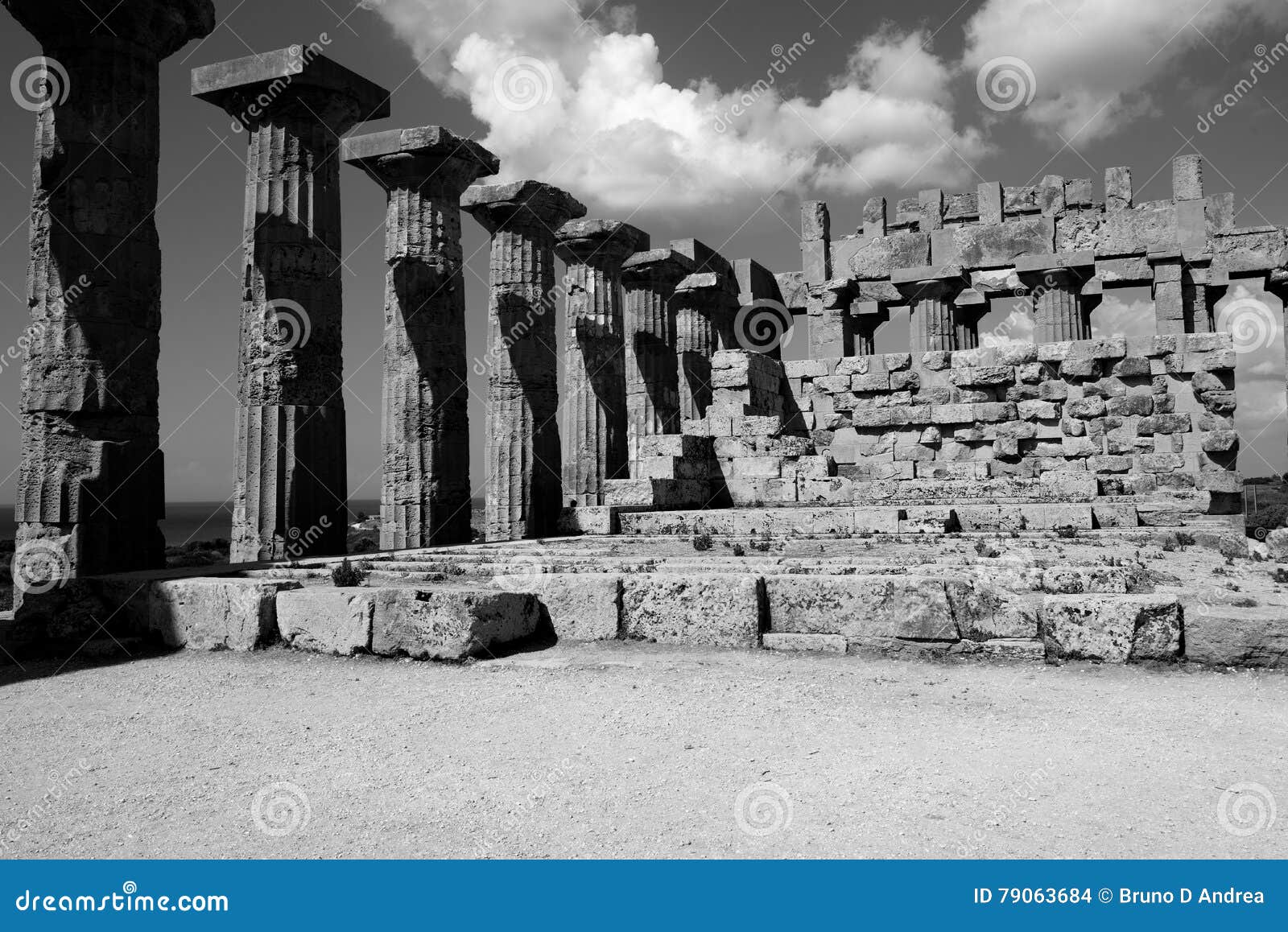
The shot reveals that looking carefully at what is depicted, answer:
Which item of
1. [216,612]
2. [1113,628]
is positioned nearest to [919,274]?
[1113,628]

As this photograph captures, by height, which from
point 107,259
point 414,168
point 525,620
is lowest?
point 525,620

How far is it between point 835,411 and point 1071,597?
424 inches

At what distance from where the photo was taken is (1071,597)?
602 centimetres

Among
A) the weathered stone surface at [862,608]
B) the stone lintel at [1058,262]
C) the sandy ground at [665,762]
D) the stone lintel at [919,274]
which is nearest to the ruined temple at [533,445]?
the weathered stone surface at [862,608]

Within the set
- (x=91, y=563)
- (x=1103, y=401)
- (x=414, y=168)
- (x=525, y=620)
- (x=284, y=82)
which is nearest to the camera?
(x=525, y=620)

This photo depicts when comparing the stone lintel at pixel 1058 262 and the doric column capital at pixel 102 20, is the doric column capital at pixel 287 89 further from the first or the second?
the stone lintel at pixel 1058 262

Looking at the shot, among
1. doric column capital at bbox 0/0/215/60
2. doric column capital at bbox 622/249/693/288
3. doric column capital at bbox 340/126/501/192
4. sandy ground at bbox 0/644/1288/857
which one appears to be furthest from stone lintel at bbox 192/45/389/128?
sandy ground at bbox 0/644/1288/857

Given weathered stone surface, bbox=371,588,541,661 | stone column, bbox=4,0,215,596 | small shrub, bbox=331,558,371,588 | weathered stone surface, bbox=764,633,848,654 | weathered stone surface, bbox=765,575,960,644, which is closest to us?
weathered stone surface, bbox=765,575,960,644

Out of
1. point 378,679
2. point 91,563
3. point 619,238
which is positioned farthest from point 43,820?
point 619,238

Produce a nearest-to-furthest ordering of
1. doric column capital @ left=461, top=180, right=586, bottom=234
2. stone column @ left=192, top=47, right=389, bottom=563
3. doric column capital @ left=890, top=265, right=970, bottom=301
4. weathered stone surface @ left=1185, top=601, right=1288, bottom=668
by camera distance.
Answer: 1. weathered stone surface @ left=1185, top=601, right=1288, bottom=668
2. stone column @ left=192, top=47, right=389, bottom=563
3. doric column capital @ left=461, top=180, right=586, bottom=234
4. doric column capital @ left=890, top=265, right=970, bottom=301

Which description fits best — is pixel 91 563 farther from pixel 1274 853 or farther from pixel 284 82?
pixel 1274 853

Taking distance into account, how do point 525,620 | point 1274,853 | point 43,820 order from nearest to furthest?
point 1274,853 → point 43,820 → point 525,620

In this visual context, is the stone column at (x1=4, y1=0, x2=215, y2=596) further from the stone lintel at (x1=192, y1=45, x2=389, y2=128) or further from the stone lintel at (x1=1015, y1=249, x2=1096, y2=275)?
the stone lintel at (x1=1015, y1=249, x2=1096, y2=275)

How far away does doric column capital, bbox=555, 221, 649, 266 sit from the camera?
1648cm
